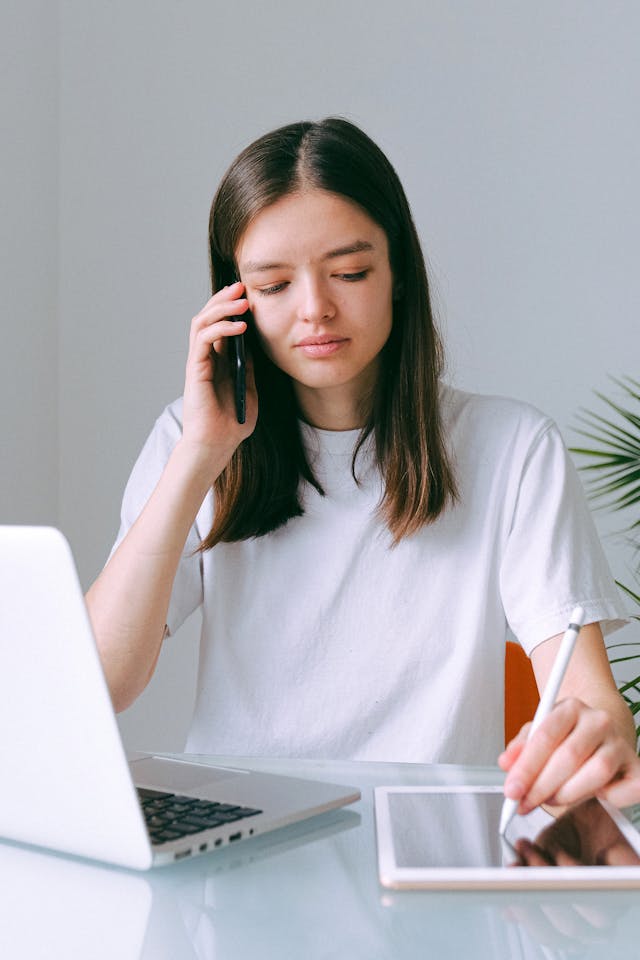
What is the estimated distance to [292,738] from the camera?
148cm

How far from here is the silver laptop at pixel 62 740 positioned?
0.72 m

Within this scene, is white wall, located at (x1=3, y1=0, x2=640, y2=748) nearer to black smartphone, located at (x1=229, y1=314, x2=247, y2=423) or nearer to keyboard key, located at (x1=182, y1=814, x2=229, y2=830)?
black smartphone, located at (x1=229, y1=314, x2=247, y2=423)

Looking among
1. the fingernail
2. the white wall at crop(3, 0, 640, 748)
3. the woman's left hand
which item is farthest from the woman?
the white wall at crop(3, 0, 640, 748)

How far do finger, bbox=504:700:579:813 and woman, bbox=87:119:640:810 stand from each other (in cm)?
48

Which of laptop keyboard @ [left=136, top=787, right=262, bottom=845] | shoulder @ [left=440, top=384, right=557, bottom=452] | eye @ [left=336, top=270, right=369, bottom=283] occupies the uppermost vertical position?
eye @ [left=336, top=270, right=369, bottom=283]

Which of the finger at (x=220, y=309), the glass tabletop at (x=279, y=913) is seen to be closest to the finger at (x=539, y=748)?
the glass tabletop at (x=279, y=913)

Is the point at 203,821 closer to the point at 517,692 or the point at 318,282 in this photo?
the point at 318,282

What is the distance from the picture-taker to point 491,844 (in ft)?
2.68

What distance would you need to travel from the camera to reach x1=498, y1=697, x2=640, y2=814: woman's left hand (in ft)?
2.81

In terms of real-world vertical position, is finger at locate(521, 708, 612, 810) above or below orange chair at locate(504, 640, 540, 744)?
above

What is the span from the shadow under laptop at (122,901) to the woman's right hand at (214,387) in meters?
0.67

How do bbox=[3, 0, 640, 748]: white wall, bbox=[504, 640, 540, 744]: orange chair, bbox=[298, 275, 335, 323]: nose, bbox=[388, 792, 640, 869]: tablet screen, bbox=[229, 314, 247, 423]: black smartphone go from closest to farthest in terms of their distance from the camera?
bbox=[388, 792, 640, 869]: tablet screen < bbox=[298, 275, 335, 323]: nose < bbox=[229, 314, 247, 423]: black smartphone < bbox=[504, 640, 540, 744]: orange chair < bbox=[3, 0, 640, 748]: white wall

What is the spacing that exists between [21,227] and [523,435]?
74.4 inches

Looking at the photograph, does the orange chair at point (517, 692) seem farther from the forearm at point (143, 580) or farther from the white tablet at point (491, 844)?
the white tablet at point (491, 844)
